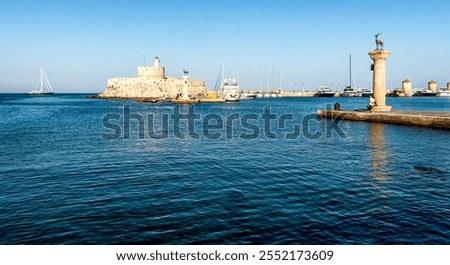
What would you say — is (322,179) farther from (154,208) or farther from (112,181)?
(112,181)

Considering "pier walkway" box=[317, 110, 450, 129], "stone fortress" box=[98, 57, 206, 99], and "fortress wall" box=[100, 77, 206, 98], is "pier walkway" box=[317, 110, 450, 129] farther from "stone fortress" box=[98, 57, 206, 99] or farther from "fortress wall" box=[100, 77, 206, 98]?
"fortress wall" box=[100, 77, 206, 98]

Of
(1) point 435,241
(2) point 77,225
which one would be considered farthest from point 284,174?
(2) point 77,225

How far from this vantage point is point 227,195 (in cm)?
1223

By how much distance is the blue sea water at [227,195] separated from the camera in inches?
347

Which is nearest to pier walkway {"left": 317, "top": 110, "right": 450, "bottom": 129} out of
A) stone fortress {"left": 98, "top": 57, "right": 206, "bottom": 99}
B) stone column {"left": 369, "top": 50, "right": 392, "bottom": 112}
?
stone column {"left": 369, "top": 50, "right": 392, "bottom": 112}

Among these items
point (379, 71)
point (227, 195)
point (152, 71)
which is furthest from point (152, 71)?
point (227, 195)

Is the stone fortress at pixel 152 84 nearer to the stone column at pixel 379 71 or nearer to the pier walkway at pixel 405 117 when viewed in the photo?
the pier walkway at pixel 405 117

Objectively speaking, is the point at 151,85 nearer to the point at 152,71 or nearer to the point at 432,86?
the point at 152,71

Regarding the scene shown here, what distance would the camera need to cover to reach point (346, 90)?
18038 centimetres

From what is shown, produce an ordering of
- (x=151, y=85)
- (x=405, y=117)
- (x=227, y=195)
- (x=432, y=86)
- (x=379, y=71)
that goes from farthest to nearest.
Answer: (x=432, y=86) → (x=151, y=85) → (x=379, y=71) → (x=405, y=117) → (x=227, y=195)

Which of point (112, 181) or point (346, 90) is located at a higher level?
point (346, 90)

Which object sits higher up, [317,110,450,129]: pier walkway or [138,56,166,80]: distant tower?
[138,56,166,80]: distant tower

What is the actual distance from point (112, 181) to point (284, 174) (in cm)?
715

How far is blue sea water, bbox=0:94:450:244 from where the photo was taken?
8820 millimetres
